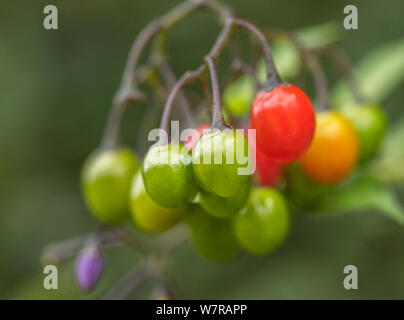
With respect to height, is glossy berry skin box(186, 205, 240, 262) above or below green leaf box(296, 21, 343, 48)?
below

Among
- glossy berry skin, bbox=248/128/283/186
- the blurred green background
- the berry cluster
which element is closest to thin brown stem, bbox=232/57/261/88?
the berry cluster

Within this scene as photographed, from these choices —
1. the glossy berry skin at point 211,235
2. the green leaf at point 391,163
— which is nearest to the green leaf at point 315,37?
the green leaf at point 391,163

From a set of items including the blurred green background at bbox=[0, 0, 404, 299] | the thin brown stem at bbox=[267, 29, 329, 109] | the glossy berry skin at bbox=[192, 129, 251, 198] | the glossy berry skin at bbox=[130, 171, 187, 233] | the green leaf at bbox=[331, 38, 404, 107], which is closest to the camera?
the glossy berry skin at bbox=[192, 129, 251, 198]

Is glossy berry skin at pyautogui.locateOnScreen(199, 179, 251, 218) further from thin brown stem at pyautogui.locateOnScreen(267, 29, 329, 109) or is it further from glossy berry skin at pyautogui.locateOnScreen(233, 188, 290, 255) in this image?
thin brown stem at pyautogui.locateOnScreen(267, 29, 329, 109)

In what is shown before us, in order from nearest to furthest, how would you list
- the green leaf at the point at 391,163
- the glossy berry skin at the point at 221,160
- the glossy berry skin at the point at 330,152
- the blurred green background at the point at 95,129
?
the glossy berry skin at the point at 221,160 → the glossy berry skin at the point at 330,152 → the green leaf at the point at 391,163 → the blurred green background at the point at 95,129

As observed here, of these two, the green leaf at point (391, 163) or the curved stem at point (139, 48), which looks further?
the green leaf at point (391, 163)

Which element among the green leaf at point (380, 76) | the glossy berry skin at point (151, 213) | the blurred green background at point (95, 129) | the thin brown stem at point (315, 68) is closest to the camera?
the glossy berry skin at point (151, 213)

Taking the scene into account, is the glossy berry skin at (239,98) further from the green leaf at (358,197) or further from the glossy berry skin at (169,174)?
the glossy berry skin at (169,174)
